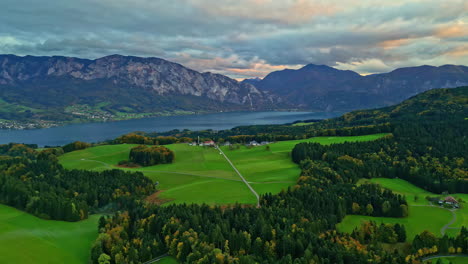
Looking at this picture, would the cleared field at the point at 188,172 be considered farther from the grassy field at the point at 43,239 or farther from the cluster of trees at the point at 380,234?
the cluster of trees at the point at 380,234

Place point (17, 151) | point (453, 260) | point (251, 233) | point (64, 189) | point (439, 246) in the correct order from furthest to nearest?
point (17, 151)
point (64, 189)
point (251, 233)
point (439, 246)
point (453, 260)

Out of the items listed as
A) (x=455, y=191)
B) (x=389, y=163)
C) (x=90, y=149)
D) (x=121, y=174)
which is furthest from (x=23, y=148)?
(x=455, y=191)

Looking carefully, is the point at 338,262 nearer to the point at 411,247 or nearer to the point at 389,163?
the point at 411,247

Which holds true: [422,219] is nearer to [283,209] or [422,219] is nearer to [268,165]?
[283,209]

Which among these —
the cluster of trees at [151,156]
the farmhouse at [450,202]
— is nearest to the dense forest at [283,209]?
the cluster of trees at [151,156]

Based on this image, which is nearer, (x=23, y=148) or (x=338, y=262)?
(x=338, y=262)

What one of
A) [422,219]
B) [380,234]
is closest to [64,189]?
[380,234]

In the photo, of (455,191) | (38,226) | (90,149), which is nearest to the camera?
(38,226)
